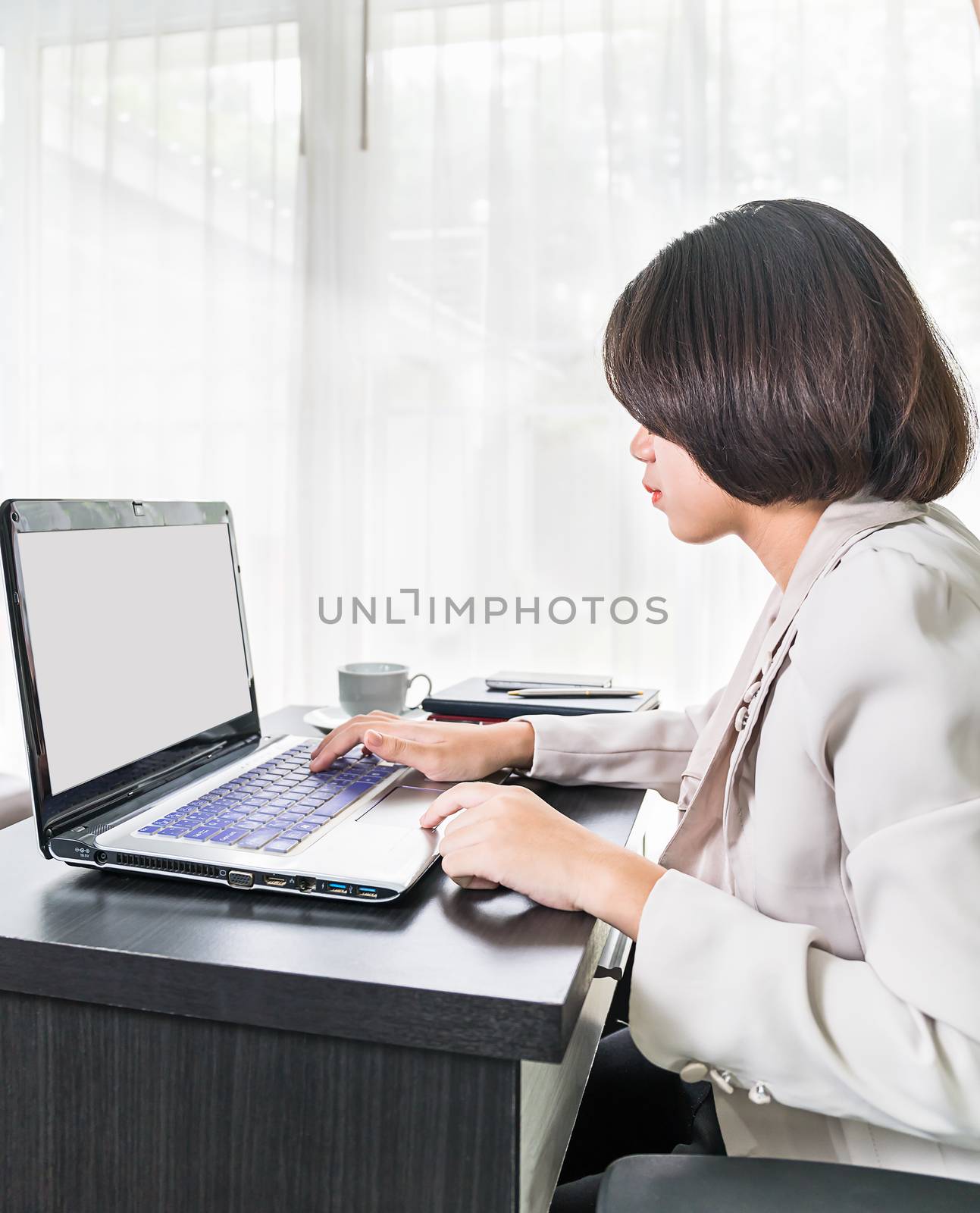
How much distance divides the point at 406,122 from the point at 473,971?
2123mm

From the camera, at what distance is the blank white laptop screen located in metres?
0.72

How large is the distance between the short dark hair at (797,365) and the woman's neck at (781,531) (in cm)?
2

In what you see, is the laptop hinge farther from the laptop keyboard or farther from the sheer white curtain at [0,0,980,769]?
the sheer white curtain at [0,0,980,769]

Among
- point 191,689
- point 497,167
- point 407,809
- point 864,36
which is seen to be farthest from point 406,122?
point 407,809

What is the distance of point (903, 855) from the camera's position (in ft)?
1.81

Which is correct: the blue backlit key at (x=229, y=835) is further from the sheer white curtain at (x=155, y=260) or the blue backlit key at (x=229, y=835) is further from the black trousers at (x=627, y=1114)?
the sheer white curtain at (x=155, y=260)

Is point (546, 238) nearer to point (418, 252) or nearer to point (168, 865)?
point (418, 252)

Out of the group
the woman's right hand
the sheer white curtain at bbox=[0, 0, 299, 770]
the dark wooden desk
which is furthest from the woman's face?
the sheer white curtain at bbox=[0, 0, 299, 770]

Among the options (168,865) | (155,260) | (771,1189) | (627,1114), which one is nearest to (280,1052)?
(168,865)

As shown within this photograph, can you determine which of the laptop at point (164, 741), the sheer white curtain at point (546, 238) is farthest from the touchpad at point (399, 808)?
the sheer white curtain at point (546, 238)

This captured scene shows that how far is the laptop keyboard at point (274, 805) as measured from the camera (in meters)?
0.71

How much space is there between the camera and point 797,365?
0.74 meters

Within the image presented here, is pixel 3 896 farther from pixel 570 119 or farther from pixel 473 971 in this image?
pixel 570 119

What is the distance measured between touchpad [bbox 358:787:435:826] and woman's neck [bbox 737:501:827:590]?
0.38 metres
